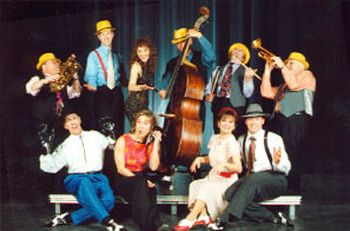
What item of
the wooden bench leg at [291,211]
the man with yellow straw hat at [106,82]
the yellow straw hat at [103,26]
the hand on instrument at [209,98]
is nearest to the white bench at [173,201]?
the wooden bench leg at [291,211]

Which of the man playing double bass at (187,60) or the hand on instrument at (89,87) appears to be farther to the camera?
the hand on instrument at (89,87)

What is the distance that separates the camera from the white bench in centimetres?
439

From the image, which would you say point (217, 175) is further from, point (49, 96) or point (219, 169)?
point (49, 96)

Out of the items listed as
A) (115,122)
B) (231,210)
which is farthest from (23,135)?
(231,210)

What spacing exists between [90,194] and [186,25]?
1.74m

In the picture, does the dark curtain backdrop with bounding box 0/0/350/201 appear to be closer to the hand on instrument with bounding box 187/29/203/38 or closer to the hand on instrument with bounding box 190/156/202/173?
the hand on instrument with bounding box 187/29/203/38

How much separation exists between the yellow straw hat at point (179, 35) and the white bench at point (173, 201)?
4.62 ft

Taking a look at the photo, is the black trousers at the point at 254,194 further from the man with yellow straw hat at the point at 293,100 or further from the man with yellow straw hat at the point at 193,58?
the man with yellow straw hat at the point at 193,58

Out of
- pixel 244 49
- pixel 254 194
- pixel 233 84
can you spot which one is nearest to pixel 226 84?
pixel 233 84

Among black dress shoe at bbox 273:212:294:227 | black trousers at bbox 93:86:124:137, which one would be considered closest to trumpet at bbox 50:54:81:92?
black trousers at bbox 93:86:124:137

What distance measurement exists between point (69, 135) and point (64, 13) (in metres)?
1.17

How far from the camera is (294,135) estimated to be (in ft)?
15.1

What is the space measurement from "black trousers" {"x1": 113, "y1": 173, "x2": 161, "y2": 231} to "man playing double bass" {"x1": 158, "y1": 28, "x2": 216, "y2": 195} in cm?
36

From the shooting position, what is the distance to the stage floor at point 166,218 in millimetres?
4230
